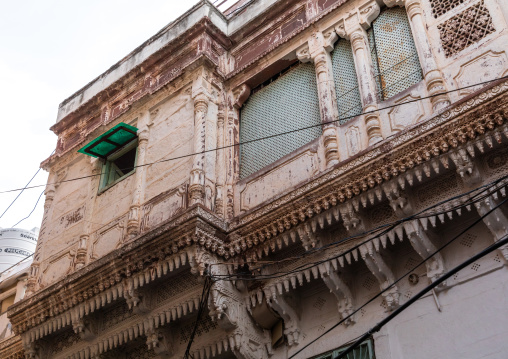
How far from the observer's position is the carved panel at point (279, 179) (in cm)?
754

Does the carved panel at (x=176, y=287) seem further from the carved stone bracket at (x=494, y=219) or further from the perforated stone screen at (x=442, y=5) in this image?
the perforated stone screen at (x=442, y=5)

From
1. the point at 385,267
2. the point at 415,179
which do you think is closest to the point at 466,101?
the point at 415,179

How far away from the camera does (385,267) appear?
6.38 metres

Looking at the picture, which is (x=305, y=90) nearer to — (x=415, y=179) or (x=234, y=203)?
(x=234, y=203)

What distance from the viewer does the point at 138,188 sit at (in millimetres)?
8844

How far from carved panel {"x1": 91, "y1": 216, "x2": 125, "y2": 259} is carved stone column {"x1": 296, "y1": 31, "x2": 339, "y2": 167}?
130 inches

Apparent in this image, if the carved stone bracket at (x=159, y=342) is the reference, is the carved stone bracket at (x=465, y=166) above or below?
above

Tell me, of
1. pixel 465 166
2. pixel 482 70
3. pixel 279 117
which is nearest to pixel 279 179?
pixel 279 117

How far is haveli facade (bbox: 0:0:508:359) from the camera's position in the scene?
19.8ft

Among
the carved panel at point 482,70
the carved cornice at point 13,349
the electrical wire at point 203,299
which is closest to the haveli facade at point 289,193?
the carved panel at point 482,70

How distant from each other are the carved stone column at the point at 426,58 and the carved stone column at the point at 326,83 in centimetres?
111

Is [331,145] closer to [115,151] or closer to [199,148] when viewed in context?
[199,148]

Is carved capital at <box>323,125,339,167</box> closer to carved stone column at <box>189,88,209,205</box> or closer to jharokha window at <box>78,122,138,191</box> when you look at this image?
carved stone column at <box>189,88,209,205</box>

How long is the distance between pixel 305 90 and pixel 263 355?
3.70 m
